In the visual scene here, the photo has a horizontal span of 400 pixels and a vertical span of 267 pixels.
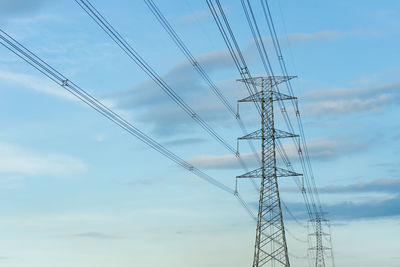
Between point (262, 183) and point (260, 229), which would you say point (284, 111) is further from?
point (260, 229)

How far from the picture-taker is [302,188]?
73.4 metres

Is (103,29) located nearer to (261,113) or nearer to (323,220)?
(261,113)

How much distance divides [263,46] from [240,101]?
21267mm

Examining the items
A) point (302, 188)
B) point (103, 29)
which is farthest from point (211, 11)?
point (302, 188)

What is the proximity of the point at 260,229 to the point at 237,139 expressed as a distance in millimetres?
9857

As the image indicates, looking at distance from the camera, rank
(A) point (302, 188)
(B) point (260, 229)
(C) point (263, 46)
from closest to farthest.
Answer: (C) point (263, 46)
(B) point (260, 229)
(A) point (302, 188)

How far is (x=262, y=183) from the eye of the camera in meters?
61.2

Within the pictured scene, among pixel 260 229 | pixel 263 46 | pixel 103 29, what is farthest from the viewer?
pixel 260 229

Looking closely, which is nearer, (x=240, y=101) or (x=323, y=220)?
(x=240, y=101)

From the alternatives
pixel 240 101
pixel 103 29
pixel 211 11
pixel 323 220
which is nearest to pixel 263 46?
pixel 211 11

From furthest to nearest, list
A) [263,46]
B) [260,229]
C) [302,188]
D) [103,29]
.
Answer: [302,188] < [260,229] < [263,46] < [103,29]

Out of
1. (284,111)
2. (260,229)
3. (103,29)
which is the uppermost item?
(284,111)

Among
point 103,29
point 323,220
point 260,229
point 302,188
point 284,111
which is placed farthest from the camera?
point 323,220

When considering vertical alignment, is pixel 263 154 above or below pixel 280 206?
above
